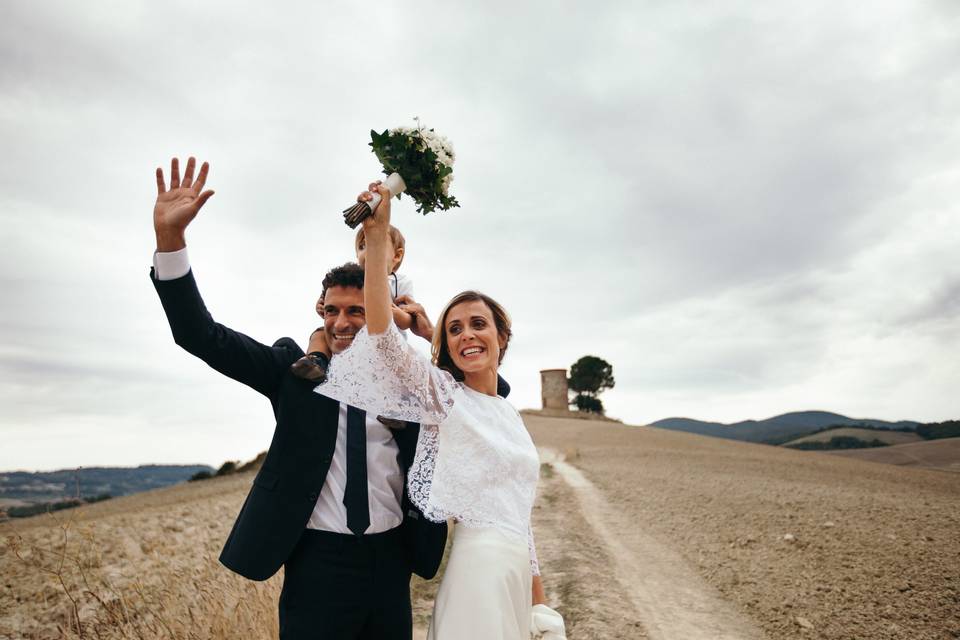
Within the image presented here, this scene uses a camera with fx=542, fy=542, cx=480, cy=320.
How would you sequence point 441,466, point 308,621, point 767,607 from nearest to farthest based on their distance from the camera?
point 308,621, point 441,466, point 767,607

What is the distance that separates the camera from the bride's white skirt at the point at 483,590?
2281 mm

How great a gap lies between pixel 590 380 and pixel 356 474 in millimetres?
69636

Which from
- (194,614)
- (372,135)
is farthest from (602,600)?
(372,135)

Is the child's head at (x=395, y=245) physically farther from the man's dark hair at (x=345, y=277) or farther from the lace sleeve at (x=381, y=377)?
the lace sleeve at (x=381, y=377)

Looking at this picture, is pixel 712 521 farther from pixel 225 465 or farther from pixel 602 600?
pixel 225 465

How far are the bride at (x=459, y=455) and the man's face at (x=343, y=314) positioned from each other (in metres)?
0.36

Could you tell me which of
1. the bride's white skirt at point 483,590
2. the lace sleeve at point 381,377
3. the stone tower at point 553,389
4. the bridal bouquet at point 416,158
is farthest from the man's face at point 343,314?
the stone tower at point 553,389

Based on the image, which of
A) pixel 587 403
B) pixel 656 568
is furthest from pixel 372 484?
pixel 587 403

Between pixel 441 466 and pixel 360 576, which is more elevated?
pixel 441 466

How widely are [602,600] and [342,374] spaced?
17.1ft

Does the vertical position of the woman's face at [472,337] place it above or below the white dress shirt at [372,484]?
above

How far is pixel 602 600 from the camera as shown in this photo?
6.12m

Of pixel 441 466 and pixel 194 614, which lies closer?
pixel 441 466

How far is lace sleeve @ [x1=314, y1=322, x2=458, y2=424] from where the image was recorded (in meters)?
2.27
